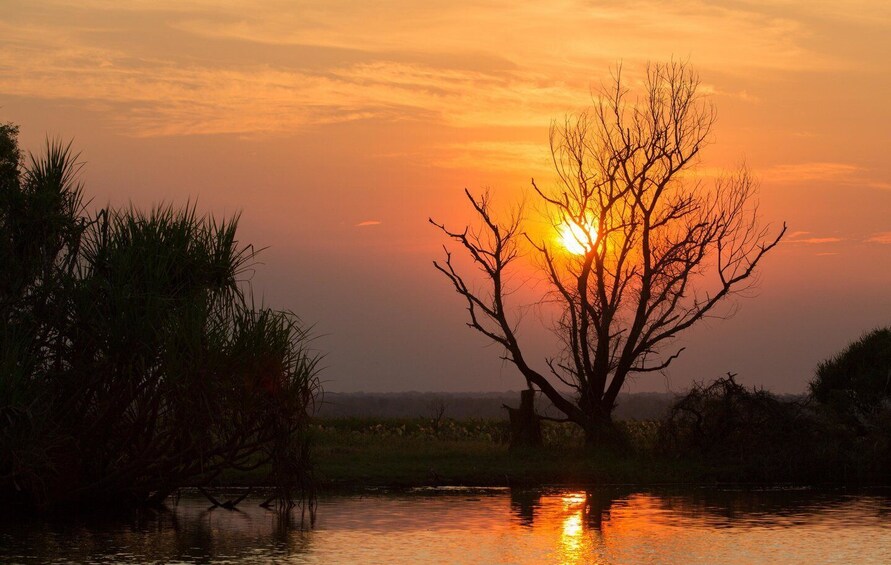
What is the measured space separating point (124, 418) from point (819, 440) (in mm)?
17860

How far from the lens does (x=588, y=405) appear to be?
34875 millimetres

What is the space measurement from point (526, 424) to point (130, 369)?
14.9 metres

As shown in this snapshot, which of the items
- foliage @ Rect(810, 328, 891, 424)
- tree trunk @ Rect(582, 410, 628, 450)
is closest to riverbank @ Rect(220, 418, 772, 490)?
tree trunk @ Rect(582, 410, 628, 450)

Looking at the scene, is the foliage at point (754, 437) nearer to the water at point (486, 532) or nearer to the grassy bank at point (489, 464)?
the grassy bank at point (489, 464)

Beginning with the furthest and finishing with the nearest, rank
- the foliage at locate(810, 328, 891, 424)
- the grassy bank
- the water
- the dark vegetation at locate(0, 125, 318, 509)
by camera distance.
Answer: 1. the foliage at locate(810, 328, 891, 424)
2. the grassy bank
3. the dark vegetation at locate(0, 125, 318, 509)
4. the water

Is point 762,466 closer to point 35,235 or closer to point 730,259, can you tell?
point 730,259

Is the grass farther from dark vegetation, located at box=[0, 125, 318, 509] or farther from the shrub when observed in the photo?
dark vegetation, located at box=[0, 125, 318, 509]

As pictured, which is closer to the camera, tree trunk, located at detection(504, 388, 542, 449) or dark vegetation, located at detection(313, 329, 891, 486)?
dark vegetation, located at detection(313, 329, 891, 486)

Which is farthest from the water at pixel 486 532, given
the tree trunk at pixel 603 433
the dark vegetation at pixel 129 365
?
the tree trunk at pixel 603 433

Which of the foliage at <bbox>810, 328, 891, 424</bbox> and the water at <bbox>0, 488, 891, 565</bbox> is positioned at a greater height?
the foliage at <bbox>810, 328, 891, 424</bbox>

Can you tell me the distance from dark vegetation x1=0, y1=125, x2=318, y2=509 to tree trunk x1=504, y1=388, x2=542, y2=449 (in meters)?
11.8

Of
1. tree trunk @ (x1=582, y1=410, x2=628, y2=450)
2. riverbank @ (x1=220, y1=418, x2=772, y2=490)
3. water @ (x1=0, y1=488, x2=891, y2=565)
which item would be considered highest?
tree trunk @ (x1=582, y1=410, x2=628, y2=450)

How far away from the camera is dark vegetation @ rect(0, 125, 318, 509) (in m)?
21.3

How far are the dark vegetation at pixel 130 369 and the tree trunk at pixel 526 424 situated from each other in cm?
1178
